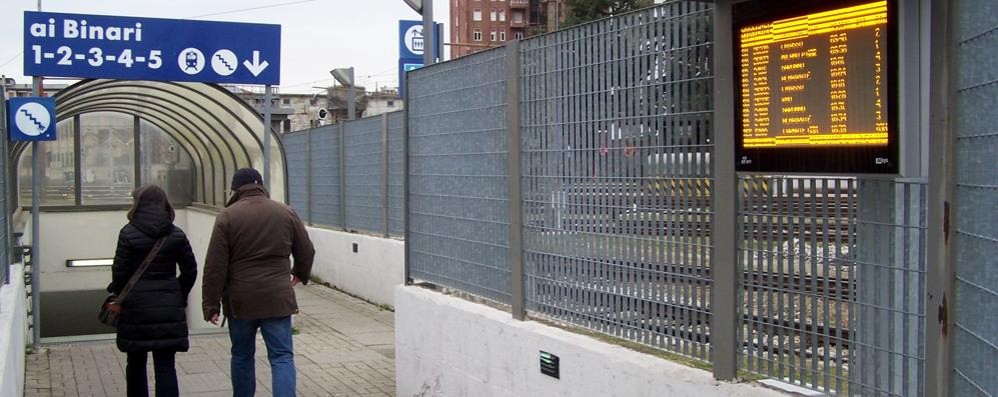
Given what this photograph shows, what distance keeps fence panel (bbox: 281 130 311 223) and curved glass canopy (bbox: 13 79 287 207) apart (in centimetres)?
153

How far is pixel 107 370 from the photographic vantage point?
9.30 metres

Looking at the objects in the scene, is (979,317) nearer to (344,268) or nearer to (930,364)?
(930,364)

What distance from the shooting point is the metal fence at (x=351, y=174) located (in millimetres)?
13539

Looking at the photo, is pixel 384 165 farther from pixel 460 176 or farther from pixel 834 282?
pixel 834 282

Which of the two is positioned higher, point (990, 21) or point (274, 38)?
point (274, 38)

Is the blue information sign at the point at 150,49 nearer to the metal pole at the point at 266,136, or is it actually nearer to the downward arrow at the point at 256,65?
the downward arrow at the point at 256,65

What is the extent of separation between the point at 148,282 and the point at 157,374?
635 mm

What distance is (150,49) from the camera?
418 inches

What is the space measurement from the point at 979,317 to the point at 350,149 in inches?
528

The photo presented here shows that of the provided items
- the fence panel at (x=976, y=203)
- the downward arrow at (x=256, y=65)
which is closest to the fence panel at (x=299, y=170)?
the downward arrow at (x=256, y=65)

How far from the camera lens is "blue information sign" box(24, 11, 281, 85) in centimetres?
1012

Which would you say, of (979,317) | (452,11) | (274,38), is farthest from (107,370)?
(452,11)

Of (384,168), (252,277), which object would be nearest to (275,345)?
(252,277)

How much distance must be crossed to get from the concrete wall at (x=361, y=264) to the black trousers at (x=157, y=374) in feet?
18.8
